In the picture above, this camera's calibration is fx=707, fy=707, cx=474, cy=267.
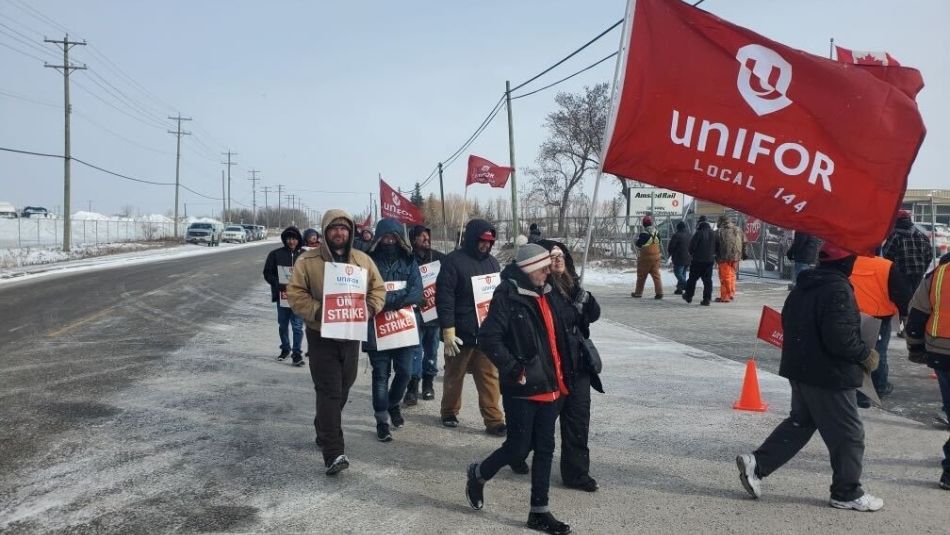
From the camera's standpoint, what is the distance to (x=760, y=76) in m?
4.82

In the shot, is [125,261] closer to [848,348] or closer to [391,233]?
[391,233]

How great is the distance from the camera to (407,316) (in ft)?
19.7

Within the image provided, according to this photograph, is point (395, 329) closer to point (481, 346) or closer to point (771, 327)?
point (481, 346)

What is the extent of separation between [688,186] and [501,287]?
1553mm

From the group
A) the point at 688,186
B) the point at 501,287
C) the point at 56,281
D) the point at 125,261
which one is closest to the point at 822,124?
the point at 688,186

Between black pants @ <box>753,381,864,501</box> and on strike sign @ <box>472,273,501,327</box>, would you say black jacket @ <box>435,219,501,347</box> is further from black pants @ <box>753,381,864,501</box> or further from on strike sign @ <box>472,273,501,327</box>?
black pants @ <box>753,381,864,501</box>

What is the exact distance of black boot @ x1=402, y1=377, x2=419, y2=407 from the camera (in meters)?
7.20

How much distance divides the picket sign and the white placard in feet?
1.92

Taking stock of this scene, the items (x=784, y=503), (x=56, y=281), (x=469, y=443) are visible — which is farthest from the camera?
(x=56, y=281)

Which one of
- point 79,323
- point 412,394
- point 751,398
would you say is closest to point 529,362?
point 412,394

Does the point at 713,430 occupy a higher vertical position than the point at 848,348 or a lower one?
lower

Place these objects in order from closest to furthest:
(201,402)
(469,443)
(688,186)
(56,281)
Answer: (688,186) < (469,443) < (201,402) < (56,281)

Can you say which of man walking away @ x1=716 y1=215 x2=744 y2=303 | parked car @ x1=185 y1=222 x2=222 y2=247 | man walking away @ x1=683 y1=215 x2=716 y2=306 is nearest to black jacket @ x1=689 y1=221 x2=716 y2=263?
man walking away @ x1=683 y1=215 x2=716 y2=306

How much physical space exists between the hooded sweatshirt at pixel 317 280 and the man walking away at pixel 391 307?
0.43 m
